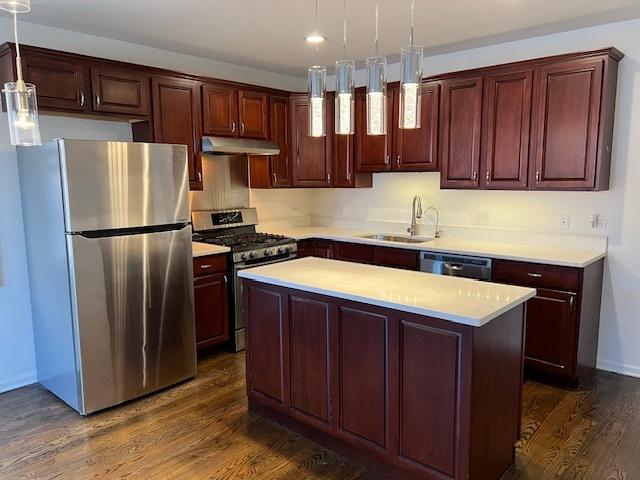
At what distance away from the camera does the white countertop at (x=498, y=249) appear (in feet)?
10.5

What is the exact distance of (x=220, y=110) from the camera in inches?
161

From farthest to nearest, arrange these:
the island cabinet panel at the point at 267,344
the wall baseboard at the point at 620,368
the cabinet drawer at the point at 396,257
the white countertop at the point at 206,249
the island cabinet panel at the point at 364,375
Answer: the cabinet drawer at the point at 396,257 → the white countertop at the point at 206,249 → the wall baseboard at the point at 620,368 → the island cabinet panel at the point at 267,344 → the island cabinet panel at the point at 364,375

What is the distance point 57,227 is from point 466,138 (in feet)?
9.98

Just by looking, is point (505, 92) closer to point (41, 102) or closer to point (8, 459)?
point (41, 102)

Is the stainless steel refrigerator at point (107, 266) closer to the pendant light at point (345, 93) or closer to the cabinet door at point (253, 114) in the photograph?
the cabinet door at point (253, 114)

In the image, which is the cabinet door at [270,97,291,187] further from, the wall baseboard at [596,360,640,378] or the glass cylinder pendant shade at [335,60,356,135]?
the wall baseboard at [596,360,640,378]

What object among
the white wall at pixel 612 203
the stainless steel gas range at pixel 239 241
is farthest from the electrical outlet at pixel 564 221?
the stainless steel gas range at pixel 239 241

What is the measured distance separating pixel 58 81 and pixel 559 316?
3721 mm

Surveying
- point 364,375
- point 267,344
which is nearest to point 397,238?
point 267,344

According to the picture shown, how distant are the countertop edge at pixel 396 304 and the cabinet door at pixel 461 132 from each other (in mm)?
1770

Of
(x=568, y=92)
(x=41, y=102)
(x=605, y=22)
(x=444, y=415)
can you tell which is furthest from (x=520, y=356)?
(x=41, y=102)

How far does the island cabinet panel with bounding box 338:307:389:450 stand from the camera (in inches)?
88.0

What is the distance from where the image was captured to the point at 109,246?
2928 mm

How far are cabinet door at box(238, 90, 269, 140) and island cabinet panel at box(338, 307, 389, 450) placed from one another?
2523 mm
